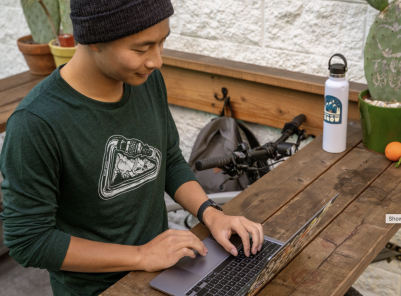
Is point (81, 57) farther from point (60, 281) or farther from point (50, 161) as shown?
point (60, 281)

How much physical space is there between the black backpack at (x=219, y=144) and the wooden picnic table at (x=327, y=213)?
495 mm

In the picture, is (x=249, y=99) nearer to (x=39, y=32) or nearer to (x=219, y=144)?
(x=219, y=144)

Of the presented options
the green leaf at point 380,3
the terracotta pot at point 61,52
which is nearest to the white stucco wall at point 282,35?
the green leaf at point 380,3

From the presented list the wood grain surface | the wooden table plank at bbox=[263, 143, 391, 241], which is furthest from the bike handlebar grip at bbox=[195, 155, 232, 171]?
the wood grain surface

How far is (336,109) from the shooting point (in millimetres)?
1562

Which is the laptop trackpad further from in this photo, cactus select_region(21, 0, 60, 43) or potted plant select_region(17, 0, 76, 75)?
cactus select_region(21, 0, 60, 43)

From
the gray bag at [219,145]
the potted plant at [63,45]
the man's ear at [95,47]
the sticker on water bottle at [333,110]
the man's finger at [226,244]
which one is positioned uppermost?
the man's ear at [95,47]

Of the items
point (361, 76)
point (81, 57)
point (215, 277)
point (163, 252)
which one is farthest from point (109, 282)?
point (361, 76)

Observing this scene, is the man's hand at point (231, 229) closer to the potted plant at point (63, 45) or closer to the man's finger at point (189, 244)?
the man's finger at point (189, 244)

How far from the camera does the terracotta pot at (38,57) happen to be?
2262 millimetres

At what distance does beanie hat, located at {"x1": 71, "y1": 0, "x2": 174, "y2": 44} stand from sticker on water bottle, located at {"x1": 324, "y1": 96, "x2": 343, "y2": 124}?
790 mm

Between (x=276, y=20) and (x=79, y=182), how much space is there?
129 cm

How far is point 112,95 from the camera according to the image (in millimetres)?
1172

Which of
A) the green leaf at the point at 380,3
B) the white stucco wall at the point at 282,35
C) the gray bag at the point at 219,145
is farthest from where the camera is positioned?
the gray bag at the point at 219,145
